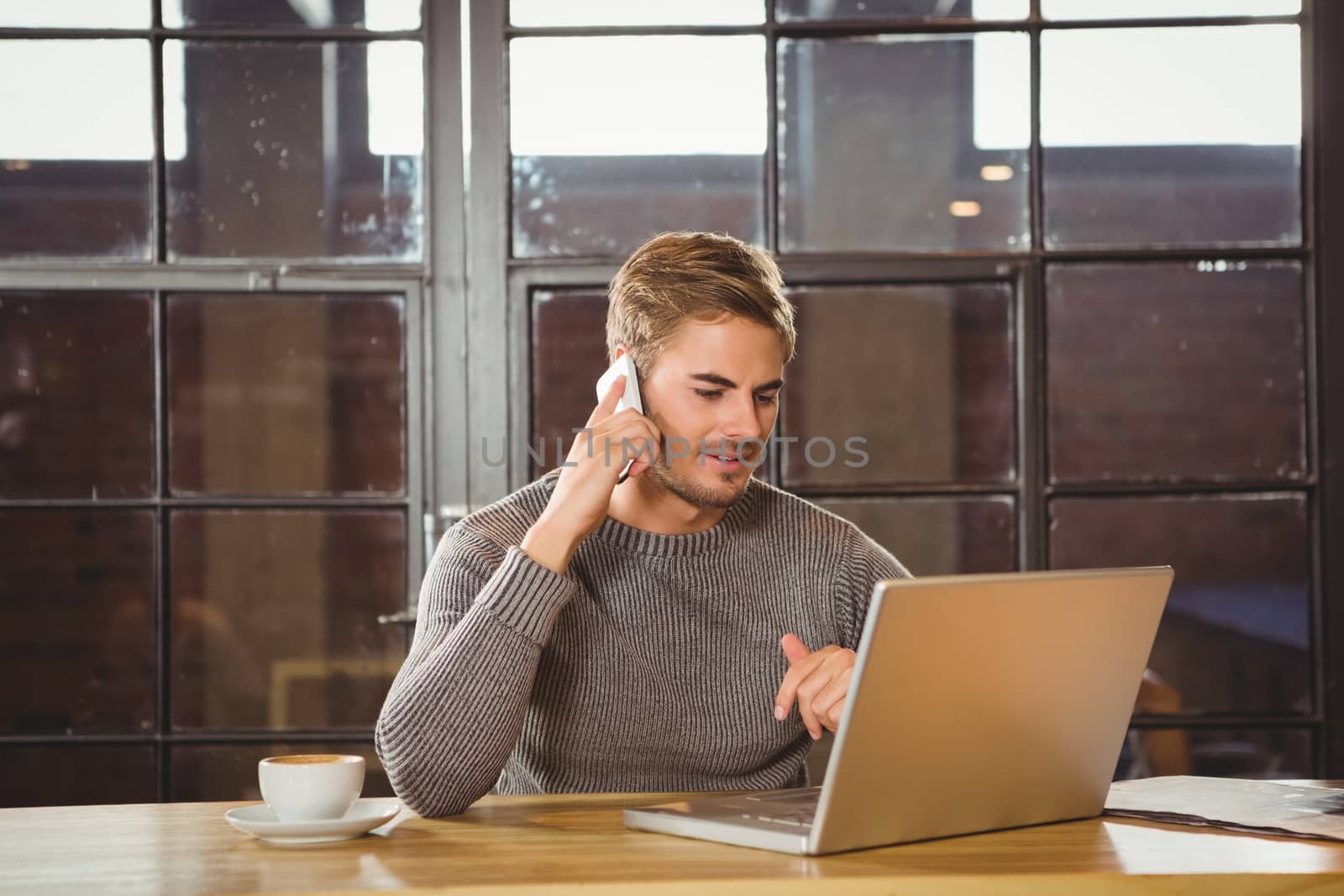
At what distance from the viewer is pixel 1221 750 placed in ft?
9.15

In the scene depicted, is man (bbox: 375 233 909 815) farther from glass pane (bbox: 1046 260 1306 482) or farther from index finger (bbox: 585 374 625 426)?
glass pane (bbox: 1046 260 1306 482)

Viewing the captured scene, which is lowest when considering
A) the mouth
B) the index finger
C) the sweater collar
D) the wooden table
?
the wooden table

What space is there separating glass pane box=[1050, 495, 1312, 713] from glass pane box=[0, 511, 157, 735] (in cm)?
184

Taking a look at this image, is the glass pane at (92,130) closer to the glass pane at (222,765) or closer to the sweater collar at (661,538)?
the glass pane at (222,765)

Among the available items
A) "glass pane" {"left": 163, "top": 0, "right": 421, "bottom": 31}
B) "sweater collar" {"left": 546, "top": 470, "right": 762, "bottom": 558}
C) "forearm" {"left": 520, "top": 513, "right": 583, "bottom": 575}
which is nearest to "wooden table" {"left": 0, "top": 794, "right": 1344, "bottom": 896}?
"forearm" {"left": 520, "top": 513, "right": 583, "bottom": 575}

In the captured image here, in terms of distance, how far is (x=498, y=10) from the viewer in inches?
109

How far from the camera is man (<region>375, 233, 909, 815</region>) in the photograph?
1.58 metres

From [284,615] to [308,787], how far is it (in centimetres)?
157

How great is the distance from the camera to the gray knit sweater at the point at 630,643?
154cm

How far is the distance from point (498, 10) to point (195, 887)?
2072 mm

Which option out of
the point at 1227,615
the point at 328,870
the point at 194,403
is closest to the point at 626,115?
the point at 194,403

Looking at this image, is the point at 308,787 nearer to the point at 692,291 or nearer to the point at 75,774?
the point at 692,291

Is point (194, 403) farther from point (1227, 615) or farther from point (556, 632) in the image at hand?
point (1227, 615)

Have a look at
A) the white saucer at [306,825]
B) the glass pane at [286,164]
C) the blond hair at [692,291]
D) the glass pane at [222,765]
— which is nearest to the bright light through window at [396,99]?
the glass pane at [286,164]
